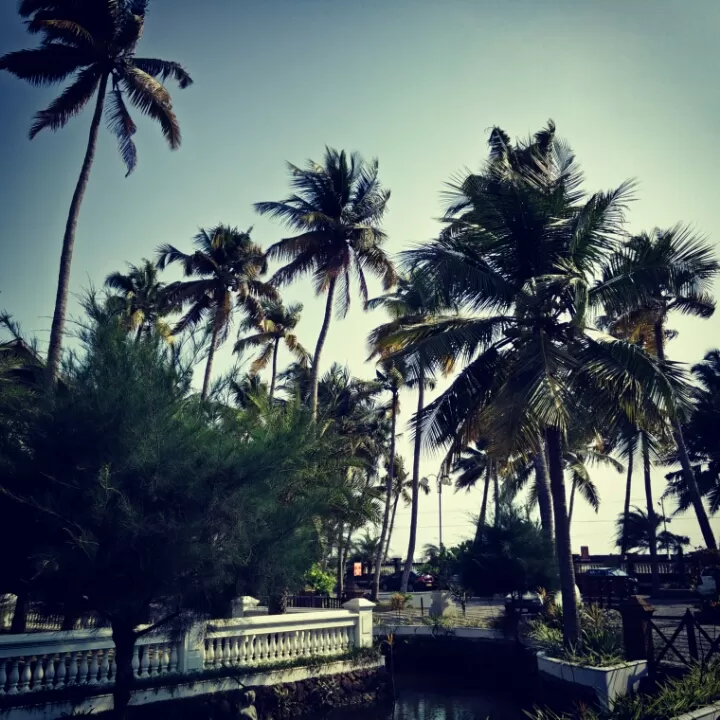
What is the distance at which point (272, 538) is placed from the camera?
11039mm

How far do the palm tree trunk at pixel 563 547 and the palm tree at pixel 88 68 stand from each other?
13232mm

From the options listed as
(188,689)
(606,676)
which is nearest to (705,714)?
(606,676)

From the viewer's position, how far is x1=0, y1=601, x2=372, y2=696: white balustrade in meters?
10.5

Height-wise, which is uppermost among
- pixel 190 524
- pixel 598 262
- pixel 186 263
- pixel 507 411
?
pixel 186 263

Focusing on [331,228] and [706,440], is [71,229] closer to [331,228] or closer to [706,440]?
[331,228]

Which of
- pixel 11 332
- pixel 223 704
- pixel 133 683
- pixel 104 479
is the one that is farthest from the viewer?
pixel 223 704

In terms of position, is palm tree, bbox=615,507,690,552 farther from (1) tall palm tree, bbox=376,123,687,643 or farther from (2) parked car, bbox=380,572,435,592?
(1) tall palm tree, bbox=376,123,687,643

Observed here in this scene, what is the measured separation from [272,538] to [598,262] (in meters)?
9.78

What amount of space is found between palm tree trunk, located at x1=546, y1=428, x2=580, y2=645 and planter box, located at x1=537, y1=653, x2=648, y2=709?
877 mm

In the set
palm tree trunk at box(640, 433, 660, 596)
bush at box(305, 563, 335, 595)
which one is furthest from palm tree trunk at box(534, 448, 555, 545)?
bush at box(305, 563, 335, 595)

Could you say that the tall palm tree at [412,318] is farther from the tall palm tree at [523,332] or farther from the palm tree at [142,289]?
the palm tree at [142,289]

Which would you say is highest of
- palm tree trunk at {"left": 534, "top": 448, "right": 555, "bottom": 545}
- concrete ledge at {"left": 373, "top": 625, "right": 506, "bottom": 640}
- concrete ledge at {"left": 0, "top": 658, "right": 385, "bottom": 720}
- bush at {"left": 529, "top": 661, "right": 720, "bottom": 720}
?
palm tree trunk at {"left": 534, "top": 448, "right": 555, "bottom": 545}

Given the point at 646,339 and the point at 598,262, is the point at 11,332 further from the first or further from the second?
the point at 646,339

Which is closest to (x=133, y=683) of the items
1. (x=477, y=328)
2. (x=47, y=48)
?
(x=477, y=328)
